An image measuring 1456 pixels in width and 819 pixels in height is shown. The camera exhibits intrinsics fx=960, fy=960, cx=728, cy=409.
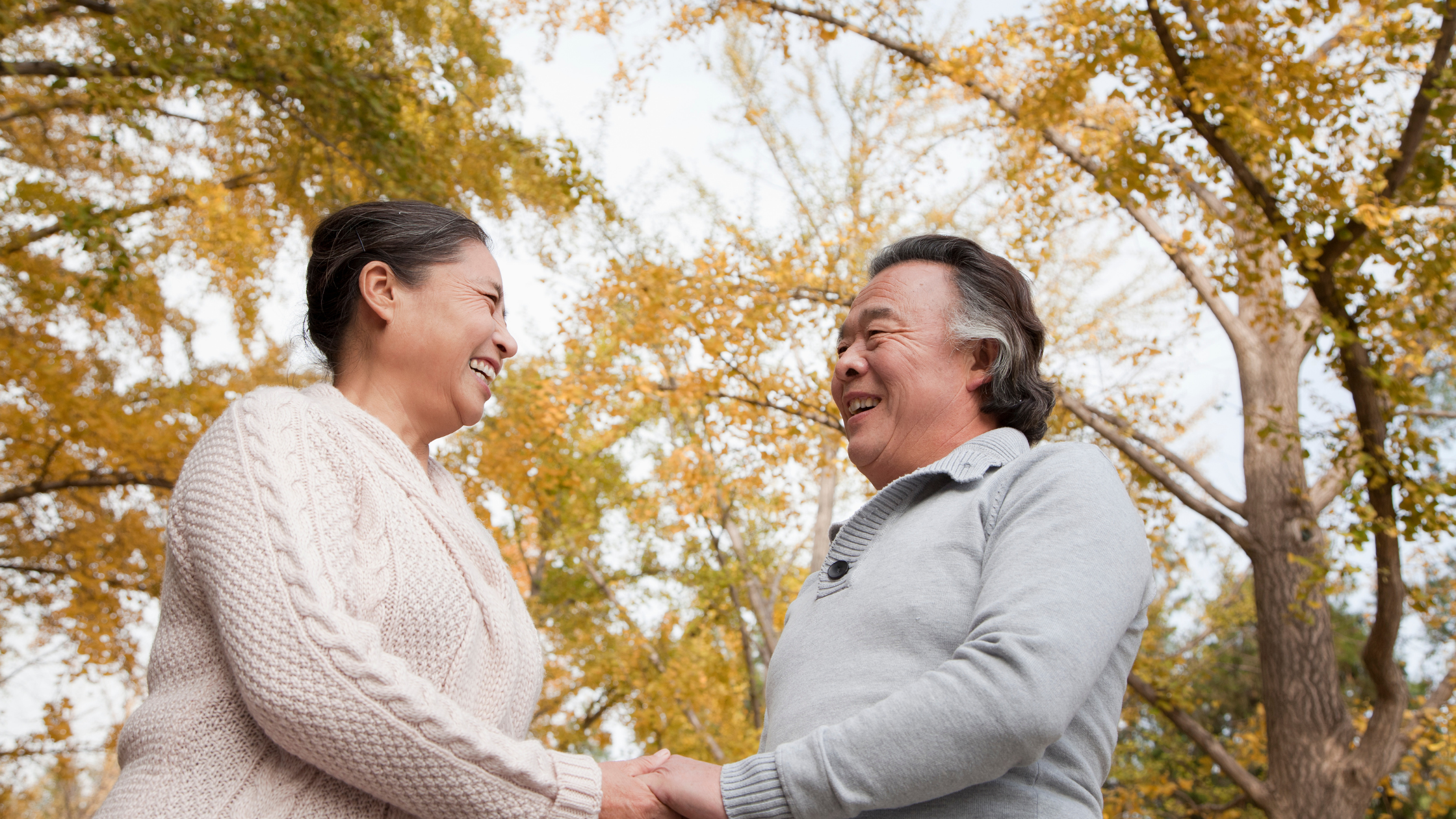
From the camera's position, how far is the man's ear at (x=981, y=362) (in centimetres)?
190

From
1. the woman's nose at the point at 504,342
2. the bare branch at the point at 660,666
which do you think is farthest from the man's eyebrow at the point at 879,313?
the bare branch at the point at 660,666

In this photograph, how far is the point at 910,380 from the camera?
1878 millimetres

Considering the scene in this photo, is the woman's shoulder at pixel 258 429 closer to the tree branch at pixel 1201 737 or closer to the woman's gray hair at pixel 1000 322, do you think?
the woman's gray hair at pixel 1000 322

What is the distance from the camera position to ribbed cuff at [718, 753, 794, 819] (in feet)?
4.25

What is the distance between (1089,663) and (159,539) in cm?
632

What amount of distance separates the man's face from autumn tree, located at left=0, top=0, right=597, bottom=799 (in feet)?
13.1

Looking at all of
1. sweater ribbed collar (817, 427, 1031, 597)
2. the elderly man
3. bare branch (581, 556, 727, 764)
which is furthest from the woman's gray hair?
bare branch (581, 556, 727, 764)

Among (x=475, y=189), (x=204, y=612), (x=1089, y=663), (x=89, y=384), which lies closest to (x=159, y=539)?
(x=89, y=384)

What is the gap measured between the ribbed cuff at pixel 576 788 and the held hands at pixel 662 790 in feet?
0.09

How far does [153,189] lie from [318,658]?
6709 millimetres

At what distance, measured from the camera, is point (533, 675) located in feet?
5.41

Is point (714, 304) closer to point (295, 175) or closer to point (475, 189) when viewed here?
point (475, 189)

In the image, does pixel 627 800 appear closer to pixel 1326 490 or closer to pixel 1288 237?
pixel 1288 237

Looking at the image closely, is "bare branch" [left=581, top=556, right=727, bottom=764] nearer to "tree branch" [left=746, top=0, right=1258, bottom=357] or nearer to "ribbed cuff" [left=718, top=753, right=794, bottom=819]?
"tree branch" [left=746, top=0, right=1258, bottom=357]
